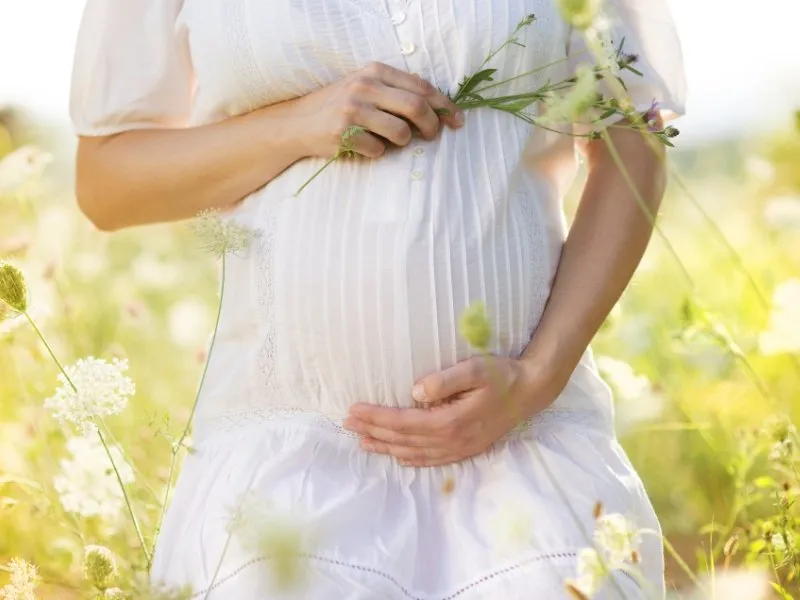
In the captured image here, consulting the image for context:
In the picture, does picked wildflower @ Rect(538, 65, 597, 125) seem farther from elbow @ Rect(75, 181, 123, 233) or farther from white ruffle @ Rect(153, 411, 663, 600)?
elbow @ Rect(75, 181, 123, 233)

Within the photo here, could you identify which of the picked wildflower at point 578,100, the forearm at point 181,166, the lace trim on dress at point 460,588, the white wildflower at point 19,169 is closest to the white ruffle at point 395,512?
the lace trim on dress at point 460,588

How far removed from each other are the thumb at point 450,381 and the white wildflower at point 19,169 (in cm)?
93

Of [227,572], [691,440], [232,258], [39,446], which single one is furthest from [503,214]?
[691,440]

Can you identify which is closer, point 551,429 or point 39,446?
point 551,429

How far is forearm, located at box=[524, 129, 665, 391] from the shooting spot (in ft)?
3.89

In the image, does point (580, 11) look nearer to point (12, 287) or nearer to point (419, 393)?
point (419, 393)

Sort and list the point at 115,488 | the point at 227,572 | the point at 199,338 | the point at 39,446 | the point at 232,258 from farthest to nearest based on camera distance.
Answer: the point at 199,338
the point at 39,446
the point at 115,488
the point at 232,258
the point at 227,572

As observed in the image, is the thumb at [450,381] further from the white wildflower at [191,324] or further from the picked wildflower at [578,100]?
the white wildflower at [191,324]

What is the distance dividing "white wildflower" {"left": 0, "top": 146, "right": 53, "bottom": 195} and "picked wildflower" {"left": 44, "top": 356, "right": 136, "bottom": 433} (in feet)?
2.27

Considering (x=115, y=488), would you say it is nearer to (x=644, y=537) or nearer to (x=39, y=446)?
(x=39, y=446)

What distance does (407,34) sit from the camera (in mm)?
1189

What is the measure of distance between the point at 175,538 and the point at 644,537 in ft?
1.93

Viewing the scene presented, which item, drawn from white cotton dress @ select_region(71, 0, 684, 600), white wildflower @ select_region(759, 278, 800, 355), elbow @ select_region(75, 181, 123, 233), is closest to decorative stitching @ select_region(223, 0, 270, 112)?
white cotton dress @ select_region(71, 0, 684, 600)

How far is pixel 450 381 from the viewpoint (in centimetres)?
111
